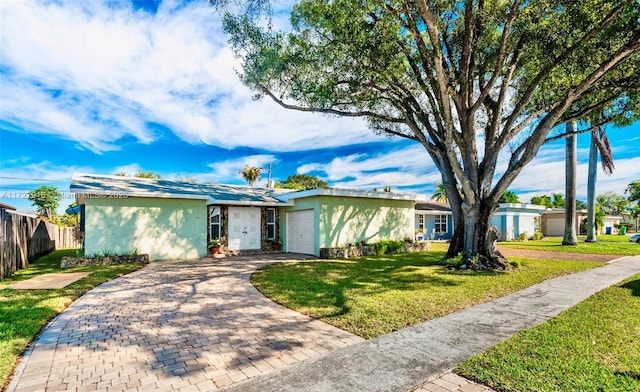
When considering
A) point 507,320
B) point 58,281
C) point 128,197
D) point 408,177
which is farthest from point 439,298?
point 408,177

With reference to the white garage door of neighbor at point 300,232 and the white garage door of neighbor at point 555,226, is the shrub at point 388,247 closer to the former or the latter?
the white garage door of neighbor at point 300,232

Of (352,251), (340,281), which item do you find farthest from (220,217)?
(340,281)

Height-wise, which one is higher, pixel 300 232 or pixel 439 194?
pixel 439 194

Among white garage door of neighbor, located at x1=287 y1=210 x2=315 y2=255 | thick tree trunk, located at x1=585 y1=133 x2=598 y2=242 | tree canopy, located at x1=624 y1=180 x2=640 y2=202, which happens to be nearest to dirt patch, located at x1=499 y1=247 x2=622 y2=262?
thick tree trunk, located at x1=585 y1=133 x2=598 y2=242

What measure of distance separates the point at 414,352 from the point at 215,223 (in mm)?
13215

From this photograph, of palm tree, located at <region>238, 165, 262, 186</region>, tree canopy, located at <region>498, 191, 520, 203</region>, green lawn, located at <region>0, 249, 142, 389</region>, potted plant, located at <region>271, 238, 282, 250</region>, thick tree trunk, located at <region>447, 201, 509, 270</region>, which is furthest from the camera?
palm tree, located at <region>238, 165, 262, 186</region>

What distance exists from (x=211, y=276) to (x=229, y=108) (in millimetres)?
8704

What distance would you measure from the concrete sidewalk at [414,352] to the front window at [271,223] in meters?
12.2

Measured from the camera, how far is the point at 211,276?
980 cm

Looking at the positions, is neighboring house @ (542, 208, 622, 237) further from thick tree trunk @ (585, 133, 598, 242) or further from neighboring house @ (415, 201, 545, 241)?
thick tree trunk @ (585, 133, 598, 242)

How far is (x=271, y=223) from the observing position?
57.2 feet

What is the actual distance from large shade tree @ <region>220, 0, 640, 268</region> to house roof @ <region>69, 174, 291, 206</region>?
5.81m

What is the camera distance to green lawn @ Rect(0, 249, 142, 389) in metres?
4.24

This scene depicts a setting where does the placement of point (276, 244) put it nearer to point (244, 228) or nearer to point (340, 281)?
point (244, 228)
